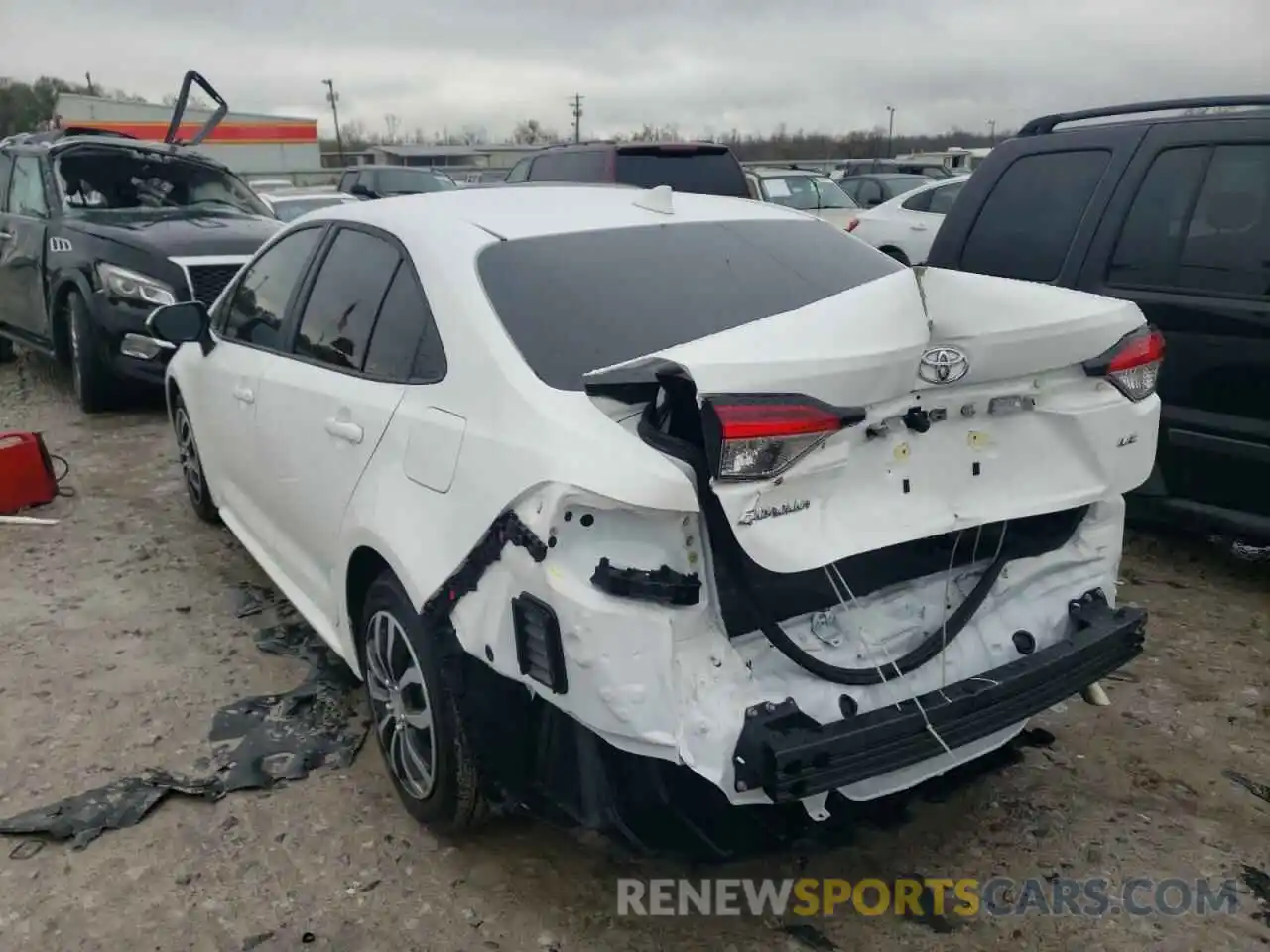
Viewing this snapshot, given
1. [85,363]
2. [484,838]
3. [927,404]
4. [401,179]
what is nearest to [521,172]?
[85,363]

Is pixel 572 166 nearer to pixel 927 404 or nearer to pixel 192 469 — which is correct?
pixel 192 469

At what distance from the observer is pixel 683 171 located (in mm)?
9523

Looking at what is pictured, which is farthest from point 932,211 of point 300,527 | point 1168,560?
point 300,527

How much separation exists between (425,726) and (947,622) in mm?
1369

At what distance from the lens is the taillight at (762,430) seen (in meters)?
2.01

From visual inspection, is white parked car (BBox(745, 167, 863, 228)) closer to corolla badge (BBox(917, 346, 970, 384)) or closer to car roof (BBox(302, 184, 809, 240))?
car roof (BBox(302, 184, 809, 240))

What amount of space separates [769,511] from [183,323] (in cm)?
318

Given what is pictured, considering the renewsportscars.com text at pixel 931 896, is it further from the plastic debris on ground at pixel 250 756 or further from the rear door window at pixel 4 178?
the rear door window at pixel 4 178

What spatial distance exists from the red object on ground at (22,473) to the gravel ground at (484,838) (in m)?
1.64

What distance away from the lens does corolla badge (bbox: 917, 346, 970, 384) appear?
227 centimetres

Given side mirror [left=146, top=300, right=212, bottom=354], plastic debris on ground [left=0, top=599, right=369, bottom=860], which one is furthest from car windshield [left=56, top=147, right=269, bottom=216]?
plastic debris on ground [left=0, top=599, right=369, bottom=860]

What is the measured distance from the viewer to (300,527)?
353 cm

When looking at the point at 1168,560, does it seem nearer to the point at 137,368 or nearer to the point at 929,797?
the point at 929,797

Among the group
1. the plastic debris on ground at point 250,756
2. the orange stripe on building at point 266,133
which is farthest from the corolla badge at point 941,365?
the orange stripe on building at point 266,133
